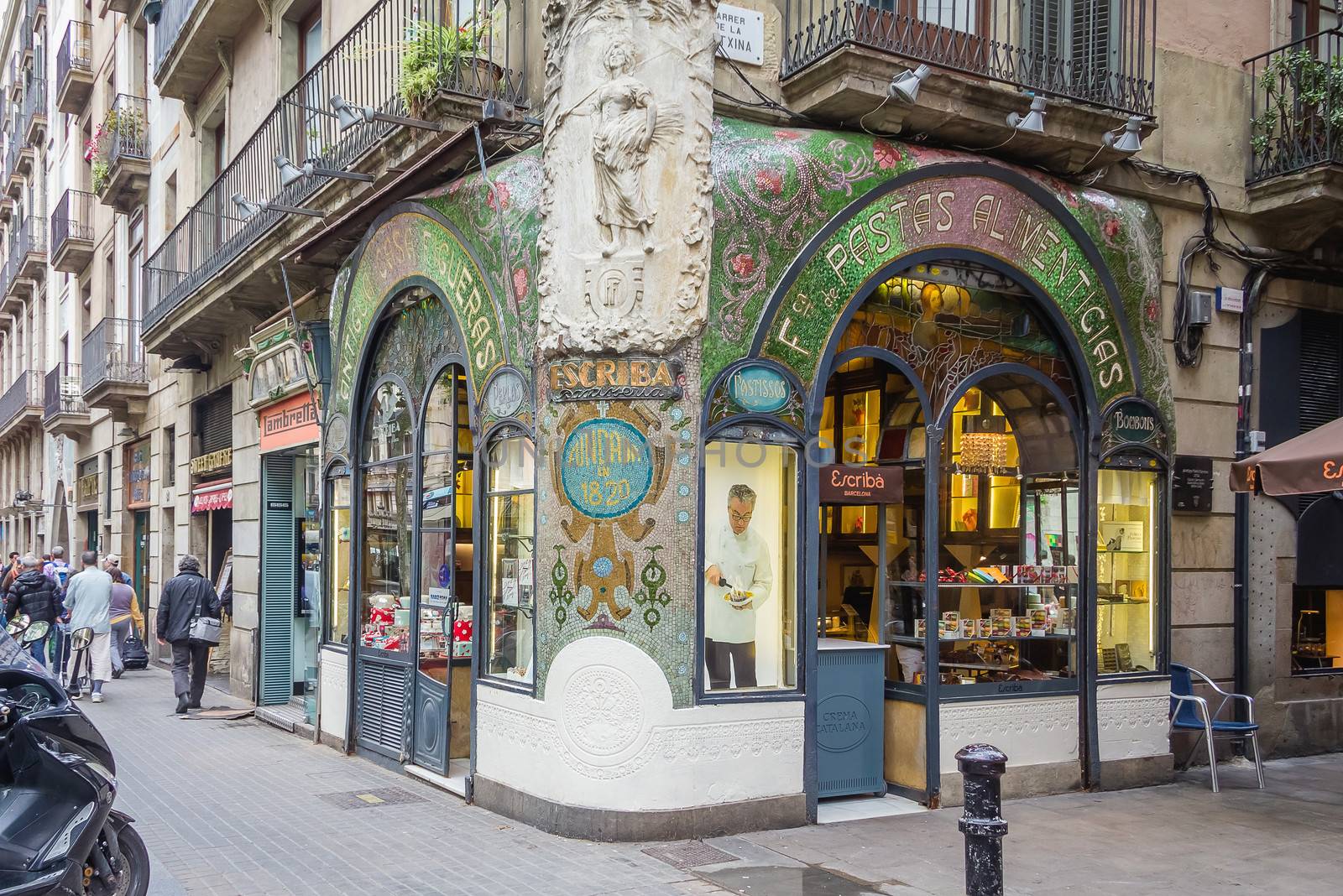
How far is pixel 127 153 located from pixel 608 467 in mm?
16162

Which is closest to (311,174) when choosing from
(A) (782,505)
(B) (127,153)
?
(A) (782,505)

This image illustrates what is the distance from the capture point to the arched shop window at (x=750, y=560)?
26.8 feet

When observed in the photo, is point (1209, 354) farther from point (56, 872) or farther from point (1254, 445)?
point (56, 872)

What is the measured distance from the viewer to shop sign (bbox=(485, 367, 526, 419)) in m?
8.63

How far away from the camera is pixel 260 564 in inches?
561

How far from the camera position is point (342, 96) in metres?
11.0

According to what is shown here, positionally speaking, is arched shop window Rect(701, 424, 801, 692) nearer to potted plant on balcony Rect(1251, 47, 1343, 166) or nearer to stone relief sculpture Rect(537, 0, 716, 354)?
stone relief sculpture Rect(537, 0, 716, 354)

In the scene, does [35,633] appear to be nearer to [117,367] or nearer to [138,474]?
[117,367]

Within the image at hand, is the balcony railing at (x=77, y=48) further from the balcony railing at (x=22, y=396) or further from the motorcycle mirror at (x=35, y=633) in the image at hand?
the motorcycle mirror at (x=35, y=633)

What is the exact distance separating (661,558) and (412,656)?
3400 millimetres

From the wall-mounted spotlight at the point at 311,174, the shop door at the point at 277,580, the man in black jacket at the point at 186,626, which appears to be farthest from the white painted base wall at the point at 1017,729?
the man in black jacket at the point at 186,626

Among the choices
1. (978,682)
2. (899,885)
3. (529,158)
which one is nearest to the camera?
(899,885)

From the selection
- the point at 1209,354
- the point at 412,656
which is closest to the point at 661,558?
the point at 412,656

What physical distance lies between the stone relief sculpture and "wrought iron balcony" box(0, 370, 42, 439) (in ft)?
89.9
